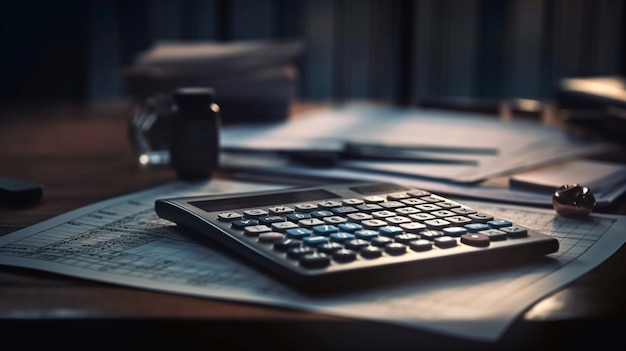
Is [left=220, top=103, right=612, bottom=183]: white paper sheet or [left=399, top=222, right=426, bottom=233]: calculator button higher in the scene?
[left=399, top=222, right=426, bottom=233]: calculator button

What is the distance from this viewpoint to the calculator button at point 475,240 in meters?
0.50

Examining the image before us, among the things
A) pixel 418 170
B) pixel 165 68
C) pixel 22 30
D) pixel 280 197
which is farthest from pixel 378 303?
pixel 22 30

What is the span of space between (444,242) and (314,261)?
10 cm

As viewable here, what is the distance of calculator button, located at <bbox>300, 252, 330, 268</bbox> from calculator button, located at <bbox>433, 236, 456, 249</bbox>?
0.09 m

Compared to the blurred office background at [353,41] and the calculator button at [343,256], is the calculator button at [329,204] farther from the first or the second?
the blurred office background at [353,41]

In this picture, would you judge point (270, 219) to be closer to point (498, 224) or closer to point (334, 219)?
point (334, 219)

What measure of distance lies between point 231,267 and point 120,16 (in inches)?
80.2

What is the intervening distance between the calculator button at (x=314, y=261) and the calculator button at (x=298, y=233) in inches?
1.6

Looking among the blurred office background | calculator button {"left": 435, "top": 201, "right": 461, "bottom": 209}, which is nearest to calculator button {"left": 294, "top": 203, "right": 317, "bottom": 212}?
calculator button {"left": 435, "top": 201, "right": 461, "bottom": 209}

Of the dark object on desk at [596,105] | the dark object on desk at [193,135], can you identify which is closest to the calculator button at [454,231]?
the dark object on desk at [193,135]

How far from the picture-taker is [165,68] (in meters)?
1.32

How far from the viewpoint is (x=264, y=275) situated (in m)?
0.47

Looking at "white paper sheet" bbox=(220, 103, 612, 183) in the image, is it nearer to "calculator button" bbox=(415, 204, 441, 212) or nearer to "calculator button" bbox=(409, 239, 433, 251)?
"calculator button" bbox=(415, 204, 441, 212)

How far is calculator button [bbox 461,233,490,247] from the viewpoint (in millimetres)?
500
